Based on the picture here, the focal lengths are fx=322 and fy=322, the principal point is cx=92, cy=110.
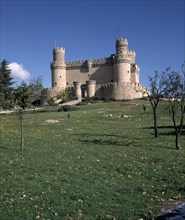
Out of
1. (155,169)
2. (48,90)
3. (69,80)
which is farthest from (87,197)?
(69,80)

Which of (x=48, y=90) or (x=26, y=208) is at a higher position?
(x=48, y=90)

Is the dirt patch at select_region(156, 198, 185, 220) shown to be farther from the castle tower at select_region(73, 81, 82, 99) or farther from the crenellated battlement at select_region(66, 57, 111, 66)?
the crenellated battlement at select_region(66, 57, 111, 66)

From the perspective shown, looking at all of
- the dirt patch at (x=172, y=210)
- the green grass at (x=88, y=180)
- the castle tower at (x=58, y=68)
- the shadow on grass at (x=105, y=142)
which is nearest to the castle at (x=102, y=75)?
the castle tower at (x=58, y=68)

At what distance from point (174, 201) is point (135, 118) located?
29470 millimetres

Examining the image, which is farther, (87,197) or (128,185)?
(128,185)

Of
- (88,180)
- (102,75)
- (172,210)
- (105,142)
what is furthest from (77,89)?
(172,210)

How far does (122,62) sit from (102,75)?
8.87 meters

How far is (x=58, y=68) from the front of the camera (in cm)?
9256

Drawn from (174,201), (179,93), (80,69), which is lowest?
(174,201)

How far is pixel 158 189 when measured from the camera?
11305 millimetres

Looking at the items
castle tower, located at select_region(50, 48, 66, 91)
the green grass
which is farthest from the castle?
the green grass

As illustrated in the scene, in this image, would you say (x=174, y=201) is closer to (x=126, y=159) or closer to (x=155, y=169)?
(x=155, y=169)

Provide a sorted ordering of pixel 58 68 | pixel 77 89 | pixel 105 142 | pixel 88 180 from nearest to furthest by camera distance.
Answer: pixel 88 180, pixel 105 142, pixel 77 89, pixel 58 68

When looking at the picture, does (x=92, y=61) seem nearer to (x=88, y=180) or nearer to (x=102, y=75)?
(x=102, y=75)
